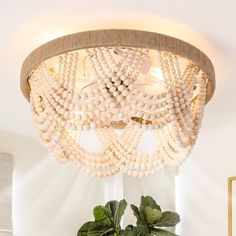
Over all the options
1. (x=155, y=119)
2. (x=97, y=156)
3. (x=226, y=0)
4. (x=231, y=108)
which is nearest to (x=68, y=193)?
(x=231, y=108)

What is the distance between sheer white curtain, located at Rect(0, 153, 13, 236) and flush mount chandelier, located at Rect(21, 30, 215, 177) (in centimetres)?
149

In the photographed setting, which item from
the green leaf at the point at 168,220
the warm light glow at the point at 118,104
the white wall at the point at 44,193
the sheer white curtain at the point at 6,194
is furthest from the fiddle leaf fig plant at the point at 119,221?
the warm light glow at the point at 118,104

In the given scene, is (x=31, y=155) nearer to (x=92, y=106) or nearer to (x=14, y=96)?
(x=14, y=96)

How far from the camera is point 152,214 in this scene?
3.66 m

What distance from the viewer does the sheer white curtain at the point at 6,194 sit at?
3260 mm

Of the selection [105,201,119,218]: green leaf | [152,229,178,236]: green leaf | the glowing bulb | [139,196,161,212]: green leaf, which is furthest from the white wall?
the glowing bulb

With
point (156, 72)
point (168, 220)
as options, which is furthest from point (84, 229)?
point (156, 72)

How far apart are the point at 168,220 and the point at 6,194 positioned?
4.27 ft

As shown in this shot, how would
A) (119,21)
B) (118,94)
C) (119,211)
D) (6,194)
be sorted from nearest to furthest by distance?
1. (118,94)
2. (119,21)
3. (6,194)
4. (119,211)

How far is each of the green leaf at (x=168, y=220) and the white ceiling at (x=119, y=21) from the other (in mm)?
1829

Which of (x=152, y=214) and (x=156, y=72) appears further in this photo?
(x=152, y=214)

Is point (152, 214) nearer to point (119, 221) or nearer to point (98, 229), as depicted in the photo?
point (119, 221)

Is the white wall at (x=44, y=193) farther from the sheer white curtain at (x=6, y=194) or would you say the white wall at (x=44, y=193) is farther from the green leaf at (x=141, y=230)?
the green leaf at (x=141, y=230)

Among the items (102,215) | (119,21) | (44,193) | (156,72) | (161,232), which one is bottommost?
(161,232)
